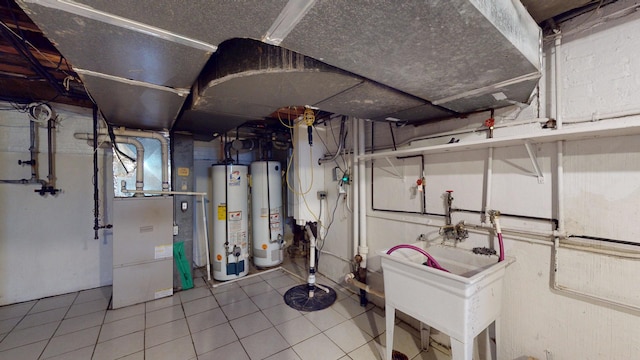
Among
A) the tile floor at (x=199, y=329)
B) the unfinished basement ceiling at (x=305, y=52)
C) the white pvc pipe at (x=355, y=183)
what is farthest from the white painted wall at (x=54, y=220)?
the white pvc pipe at (x=355, y=183)

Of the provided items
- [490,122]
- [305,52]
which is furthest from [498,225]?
[305,52]

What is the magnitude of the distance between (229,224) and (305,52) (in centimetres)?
290

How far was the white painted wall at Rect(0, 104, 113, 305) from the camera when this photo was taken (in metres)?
2.75

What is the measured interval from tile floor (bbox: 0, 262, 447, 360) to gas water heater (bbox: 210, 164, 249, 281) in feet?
1.46

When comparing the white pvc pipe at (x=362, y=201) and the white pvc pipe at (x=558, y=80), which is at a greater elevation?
the white pvc pipe at (x=558, y=80)

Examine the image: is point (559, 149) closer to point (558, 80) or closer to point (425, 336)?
point (558, 80)

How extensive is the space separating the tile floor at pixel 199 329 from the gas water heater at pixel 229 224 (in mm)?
444

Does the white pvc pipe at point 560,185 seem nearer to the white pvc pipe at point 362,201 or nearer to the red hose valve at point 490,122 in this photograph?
the red hose valve at point 490,122

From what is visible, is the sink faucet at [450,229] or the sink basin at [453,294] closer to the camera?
the sink basin at [453,294]

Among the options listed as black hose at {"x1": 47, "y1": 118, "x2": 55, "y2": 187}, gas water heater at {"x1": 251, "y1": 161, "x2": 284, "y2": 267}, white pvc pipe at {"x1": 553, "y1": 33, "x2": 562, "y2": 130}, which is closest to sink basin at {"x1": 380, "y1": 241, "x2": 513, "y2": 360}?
white pvc pipe at {"x1": 553, "y1": 33, "x2": 562, "y2": 130}

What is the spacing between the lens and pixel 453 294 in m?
1.40

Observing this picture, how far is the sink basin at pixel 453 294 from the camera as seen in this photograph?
138cm

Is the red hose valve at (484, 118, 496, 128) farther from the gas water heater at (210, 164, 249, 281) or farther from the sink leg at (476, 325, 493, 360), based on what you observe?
the gas water heater at (210, 164, 249, 281)

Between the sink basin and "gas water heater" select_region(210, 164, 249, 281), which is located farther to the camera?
"gas water heater" select_region(210, 164, 249, 281)
